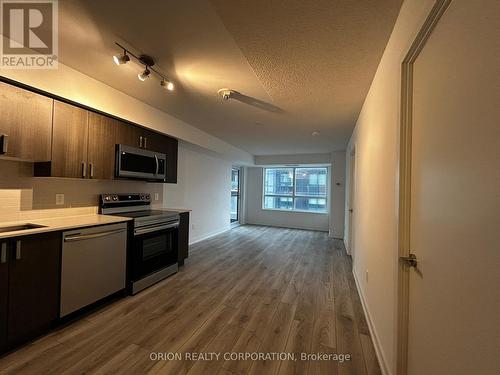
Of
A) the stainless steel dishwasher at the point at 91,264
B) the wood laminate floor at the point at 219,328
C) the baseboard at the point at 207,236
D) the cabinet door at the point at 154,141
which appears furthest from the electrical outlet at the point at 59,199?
the baseboard at the point at 207,236

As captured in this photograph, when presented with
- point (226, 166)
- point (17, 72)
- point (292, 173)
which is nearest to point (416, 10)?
point (17, 72)

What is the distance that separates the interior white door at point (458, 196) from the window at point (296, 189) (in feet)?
20.0

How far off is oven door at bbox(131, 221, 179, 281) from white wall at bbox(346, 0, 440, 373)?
2536mm

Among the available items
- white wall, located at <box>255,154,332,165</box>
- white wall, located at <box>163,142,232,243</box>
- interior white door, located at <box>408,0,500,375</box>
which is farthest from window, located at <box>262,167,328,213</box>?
interior white door, located at <box>408,0,500,375</box>

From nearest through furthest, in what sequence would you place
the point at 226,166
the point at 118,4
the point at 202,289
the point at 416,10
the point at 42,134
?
the point at 416,10 < the point at 118,4 < the point at 42,134 < the point at 202,289 < the point at 226,166

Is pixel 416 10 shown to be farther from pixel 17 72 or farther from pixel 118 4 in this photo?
pixel 17 72

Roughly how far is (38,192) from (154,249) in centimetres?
136

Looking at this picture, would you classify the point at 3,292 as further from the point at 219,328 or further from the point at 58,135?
the point at 219,328

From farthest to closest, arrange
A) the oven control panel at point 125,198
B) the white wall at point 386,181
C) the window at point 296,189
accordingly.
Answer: the window at point 296,189
the oven control panel at point 125,198
the white wall at point 386,181

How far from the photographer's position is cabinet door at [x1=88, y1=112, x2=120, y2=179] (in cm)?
245

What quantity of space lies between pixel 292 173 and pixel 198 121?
453cm

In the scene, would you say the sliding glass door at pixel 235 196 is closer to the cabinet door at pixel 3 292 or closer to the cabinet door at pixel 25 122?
the cabinet door at pixel 25 122

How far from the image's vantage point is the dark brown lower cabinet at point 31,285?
1655mm

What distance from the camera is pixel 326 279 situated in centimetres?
319
